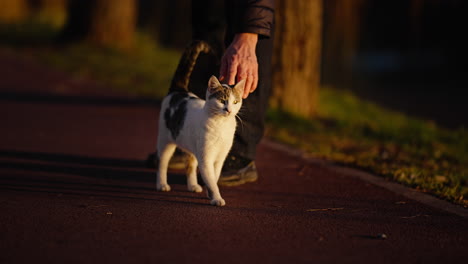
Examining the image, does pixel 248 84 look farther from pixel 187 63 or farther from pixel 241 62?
pixel 187 63

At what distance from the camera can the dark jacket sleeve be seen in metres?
4.09

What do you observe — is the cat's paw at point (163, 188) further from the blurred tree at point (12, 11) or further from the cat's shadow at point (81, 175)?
the blurred tree at point (12, 11)

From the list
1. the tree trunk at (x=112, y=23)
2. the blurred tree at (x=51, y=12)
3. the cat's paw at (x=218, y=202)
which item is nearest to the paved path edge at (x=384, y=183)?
the cat's paw at (x=218, y=202)

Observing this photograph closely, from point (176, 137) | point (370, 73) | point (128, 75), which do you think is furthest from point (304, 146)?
point (370, 73)

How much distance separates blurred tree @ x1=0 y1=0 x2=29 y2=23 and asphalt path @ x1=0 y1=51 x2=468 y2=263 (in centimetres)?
1509

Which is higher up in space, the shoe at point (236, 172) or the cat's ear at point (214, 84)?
the cat's ear at point (214, 84)

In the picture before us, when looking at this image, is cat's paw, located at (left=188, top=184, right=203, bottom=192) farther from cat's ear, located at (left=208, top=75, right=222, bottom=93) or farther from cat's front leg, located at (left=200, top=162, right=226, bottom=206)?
cat's ear, located at (left=208, top=75, right=222, bottom=93)

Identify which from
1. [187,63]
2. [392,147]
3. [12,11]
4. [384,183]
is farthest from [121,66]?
[12,11]

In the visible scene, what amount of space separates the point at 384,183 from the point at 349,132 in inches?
114

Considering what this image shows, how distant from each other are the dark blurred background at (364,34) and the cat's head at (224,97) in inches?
56.8

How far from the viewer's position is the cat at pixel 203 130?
4.02 meters

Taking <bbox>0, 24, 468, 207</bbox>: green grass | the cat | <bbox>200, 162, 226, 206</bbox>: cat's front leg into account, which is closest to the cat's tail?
the cat

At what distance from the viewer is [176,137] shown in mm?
4344

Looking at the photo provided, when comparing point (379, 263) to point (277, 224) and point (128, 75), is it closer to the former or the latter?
point (277, 224)
